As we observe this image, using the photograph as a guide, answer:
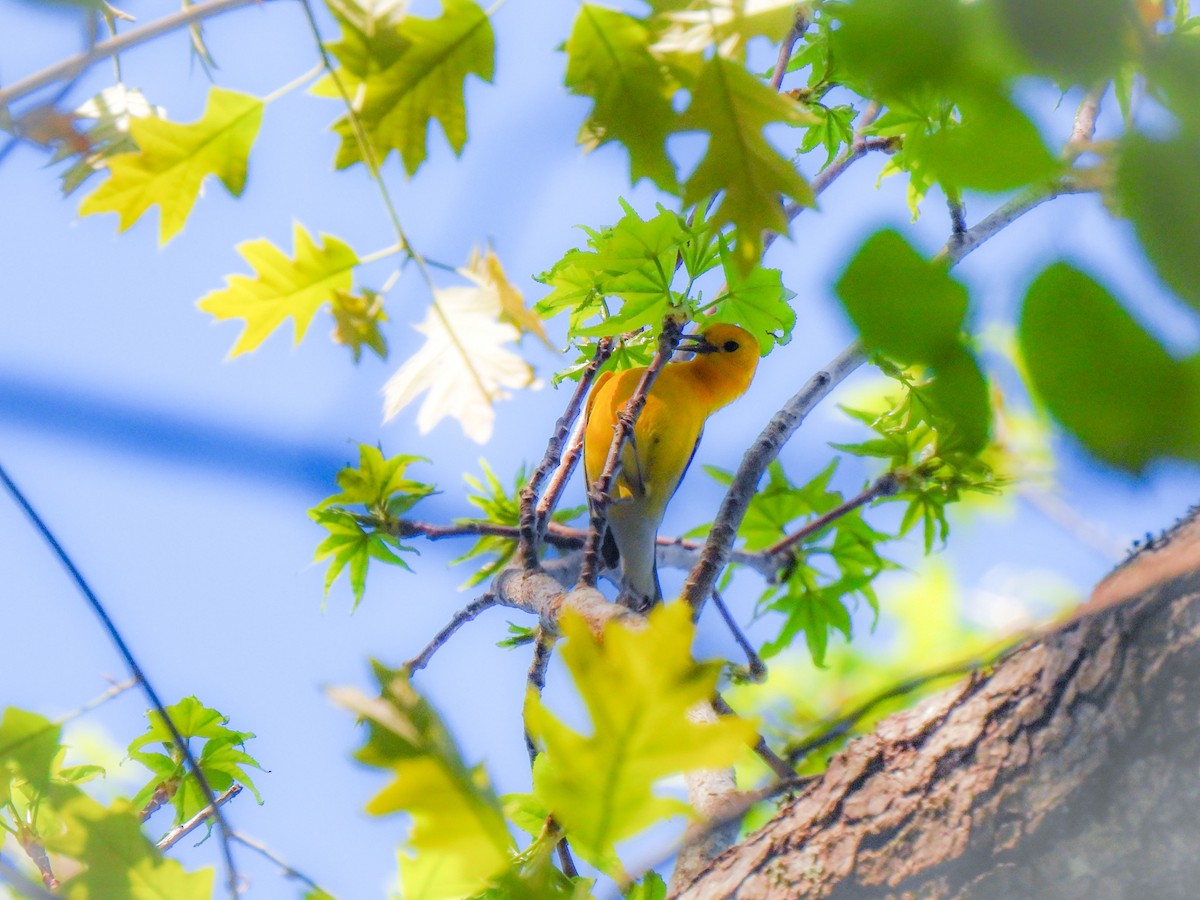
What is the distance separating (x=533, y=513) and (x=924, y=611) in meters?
2.43

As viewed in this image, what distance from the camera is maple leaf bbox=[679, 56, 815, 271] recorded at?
2.11 feet

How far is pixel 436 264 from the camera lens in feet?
2.64

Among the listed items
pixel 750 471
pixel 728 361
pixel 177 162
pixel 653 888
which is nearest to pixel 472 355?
pixel 177 162

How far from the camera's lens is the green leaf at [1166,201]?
0.31m

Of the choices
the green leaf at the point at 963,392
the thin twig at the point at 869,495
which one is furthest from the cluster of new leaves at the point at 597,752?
the thin twig at the point at 869,495

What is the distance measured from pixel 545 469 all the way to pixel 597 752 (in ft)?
4.43

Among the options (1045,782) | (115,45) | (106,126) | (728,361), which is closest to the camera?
(115,45)

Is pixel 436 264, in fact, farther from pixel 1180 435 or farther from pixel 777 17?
pixel 1180 435

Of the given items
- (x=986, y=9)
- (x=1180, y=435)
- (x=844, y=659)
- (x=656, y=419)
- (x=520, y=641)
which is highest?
(x=656, y=419)

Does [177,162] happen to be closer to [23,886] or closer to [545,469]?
[23,886]

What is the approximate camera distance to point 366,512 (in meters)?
1.97

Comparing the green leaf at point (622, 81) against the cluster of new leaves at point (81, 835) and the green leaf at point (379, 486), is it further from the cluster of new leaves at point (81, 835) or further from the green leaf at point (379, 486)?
the green leaf at point (379, 486)

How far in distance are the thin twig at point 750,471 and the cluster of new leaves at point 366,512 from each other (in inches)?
25.2

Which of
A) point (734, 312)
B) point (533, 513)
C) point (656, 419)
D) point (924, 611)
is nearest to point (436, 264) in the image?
point (734, 312)
